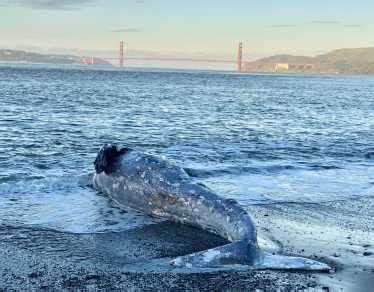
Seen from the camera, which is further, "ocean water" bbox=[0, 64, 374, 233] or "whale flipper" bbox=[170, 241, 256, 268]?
"ocean water" bbox=[0, 64, 374, 233]

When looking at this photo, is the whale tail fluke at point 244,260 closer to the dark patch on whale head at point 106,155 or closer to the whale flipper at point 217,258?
Answer: the whale flipper at point 217,258

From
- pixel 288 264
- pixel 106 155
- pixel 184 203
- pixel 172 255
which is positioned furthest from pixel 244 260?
pixel 106 155

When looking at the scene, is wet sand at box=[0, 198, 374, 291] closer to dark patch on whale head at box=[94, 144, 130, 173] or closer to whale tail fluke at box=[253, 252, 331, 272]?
whale tail fluke at box=[253, 252, 331, 272]

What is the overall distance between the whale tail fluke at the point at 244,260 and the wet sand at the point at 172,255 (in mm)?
152

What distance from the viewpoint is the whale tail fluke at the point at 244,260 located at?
25.5ft

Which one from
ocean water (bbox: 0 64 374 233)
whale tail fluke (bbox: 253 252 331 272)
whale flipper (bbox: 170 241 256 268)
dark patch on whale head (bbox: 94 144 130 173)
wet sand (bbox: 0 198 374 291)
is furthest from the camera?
dark patch on whale head (bbox: 94 144 130 173)

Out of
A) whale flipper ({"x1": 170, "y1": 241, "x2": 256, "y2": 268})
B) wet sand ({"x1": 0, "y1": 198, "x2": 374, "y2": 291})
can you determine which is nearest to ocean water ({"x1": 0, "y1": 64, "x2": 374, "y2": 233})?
wet sand ({"x1": 0, "y1": 198, "x2": 374, "y2": 291})

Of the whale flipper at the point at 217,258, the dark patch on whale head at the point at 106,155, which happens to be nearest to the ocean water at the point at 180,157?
the dark patch on whale head at the point at 106,155

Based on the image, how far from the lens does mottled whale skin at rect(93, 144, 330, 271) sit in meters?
7.93

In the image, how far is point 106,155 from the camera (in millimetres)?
12641

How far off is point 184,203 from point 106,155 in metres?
2.91

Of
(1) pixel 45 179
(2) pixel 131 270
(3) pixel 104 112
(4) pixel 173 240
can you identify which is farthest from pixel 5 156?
(3) pixel 104 112

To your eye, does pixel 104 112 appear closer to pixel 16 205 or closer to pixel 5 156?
pixel 5 156

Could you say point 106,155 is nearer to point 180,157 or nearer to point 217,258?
point 217,258
